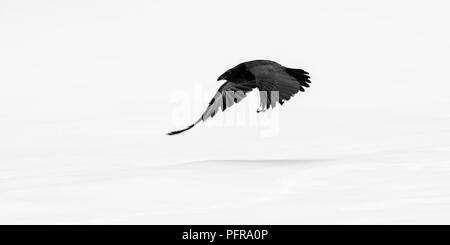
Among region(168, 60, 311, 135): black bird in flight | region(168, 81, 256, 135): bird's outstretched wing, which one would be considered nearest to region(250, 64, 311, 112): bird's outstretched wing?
region(168, 60, 311, 135): black bird in flight

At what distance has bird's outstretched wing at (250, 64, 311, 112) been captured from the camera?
40.8 ft

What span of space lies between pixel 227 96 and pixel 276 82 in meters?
1.13

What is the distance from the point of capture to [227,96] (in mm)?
13453

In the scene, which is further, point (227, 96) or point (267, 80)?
point (227, 96)

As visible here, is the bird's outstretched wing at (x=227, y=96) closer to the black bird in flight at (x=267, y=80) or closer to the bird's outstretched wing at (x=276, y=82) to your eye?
the black bird in flight at (x=267, y=80)

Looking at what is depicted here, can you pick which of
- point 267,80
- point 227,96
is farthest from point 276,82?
point 227,96

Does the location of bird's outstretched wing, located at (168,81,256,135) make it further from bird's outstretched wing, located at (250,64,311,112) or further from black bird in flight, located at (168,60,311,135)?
bird's outstretched wing, located at (250,64,311,112)

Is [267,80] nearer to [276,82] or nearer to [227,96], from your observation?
[276,82]

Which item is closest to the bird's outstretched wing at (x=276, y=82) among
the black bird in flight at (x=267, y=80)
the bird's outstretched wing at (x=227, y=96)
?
the black bird in flight at (x=267, y=80)

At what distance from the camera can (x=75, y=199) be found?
10.8 meters

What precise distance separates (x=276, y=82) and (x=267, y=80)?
125mm

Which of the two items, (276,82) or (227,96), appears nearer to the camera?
(276,82)

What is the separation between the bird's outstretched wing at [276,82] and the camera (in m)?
12.4

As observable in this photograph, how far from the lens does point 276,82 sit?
12523 millimetres
